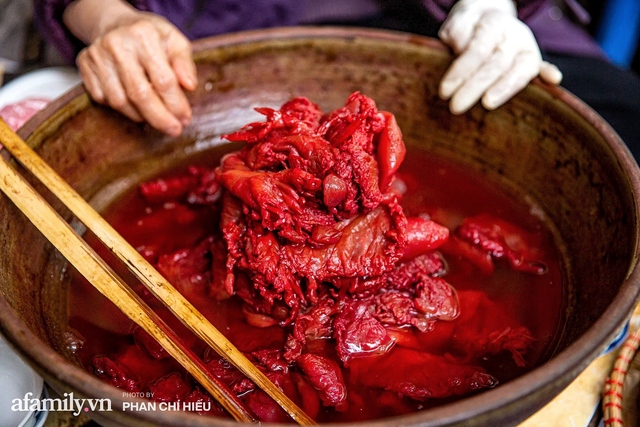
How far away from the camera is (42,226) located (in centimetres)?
145

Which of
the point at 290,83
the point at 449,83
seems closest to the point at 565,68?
the point at 449,83

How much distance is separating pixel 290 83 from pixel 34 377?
147cm

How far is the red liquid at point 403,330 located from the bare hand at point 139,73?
322mm

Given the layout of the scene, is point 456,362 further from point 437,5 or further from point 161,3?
point 161,3

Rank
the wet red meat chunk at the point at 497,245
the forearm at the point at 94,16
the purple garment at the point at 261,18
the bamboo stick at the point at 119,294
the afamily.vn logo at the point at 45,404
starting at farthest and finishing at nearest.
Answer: the purple garment at the point at 261,18, the forearm at the point at 94,16, the wet red meat chunk at the point at 497,245, the afamily.vn logo at the point at 45,404, the bamboo stick at the point at 119,294

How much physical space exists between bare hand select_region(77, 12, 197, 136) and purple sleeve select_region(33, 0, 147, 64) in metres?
0.61

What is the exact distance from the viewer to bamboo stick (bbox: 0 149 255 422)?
1.38 metres

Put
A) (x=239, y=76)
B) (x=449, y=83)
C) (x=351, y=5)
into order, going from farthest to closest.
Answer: (x=351, y=5), (x=239, y=76), (x=449, y=83)

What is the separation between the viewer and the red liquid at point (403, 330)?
1561 mm

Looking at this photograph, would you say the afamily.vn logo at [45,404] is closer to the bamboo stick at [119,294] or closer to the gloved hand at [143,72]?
the bamboo stick at [119,294]

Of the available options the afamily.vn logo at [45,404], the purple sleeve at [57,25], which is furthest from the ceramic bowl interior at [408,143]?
the purple sleeve at [57,25]

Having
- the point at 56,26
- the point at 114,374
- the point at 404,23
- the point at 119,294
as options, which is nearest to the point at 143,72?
the point at 56,26

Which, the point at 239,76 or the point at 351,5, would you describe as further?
the point at 351,5

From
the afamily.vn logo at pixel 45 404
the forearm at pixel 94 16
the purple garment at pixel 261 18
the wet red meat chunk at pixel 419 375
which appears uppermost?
the forearm at pixel 94 16
